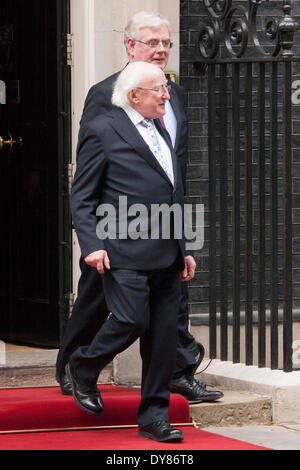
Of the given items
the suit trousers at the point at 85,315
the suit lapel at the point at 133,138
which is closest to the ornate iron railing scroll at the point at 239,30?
the suit lapel at the point at 133,138

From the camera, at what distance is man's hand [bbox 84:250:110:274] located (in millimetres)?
5547

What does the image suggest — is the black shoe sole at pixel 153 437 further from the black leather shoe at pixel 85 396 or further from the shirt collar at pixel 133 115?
the shirt collar at pixel 133 115

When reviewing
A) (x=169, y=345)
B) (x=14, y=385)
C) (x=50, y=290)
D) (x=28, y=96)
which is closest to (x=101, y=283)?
(x=169, y=345)

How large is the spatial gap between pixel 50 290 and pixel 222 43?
5.96 ft

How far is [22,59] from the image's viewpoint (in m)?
7.66

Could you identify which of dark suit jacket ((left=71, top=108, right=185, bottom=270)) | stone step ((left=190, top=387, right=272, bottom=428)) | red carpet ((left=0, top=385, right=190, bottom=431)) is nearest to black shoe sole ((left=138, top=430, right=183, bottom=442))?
red carpet ((left=0, top=385, right=190, bottom=431))

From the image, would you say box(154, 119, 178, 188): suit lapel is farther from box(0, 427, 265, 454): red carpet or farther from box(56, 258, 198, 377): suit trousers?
box(0, 427, 265, 454): red carpet

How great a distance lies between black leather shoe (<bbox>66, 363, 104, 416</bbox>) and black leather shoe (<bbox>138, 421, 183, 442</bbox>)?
0.30m

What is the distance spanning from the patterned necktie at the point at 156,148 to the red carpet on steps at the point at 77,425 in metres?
1.24

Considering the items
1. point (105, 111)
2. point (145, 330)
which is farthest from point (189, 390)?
point (105, 111)

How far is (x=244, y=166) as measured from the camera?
7371 mm

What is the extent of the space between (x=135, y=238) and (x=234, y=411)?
56.9 inches

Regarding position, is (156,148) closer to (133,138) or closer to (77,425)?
(133,138)

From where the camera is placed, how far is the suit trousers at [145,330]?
5.57m
